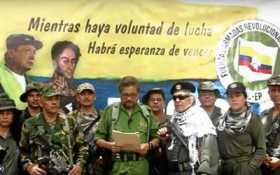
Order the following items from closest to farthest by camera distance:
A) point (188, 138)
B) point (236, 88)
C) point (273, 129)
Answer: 1. point (188, 138)
2. point (236, 88)
3. point (273, 129)

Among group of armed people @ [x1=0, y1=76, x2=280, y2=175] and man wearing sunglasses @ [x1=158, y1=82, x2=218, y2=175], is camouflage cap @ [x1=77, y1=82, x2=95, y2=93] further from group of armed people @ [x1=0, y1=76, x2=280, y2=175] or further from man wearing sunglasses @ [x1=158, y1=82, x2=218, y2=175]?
man wearing sunglasses @ [x1=158, y1=82, x2=218, y2=175]

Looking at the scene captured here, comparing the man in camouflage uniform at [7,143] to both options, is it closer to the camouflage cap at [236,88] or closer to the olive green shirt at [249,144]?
the olive green shirt at [249,144]

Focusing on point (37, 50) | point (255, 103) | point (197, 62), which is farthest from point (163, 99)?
point (37, 50)

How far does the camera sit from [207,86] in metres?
6.97

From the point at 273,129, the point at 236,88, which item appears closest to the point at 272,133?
the point at 273,129

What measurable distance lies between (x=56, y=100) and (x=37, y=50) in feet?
3.57

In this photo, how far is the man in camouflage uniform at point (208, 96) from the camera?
696 cm

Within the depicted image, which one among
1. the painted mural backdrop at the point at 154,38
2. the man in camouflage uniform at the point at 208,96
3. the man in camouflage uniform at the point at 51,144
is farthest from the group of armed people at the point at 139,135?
the painted mural backdrop at the point at 154,38

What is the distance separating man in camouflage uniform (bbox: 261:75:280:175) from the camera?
6.61 meters

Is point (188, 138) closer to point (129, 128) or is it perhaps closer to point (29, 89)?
point (129, 128)

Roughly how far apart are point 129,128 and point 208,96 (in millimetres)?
1182

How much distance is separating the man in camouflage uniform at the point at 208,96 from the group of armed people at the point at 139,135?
16 centimetres

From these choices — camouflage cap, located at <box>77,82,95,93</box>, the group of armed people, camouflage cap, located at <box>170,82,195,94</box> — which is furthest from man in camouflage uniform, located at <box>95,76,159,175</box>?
camouflage cap, located at <box>77,82,95,93</box>

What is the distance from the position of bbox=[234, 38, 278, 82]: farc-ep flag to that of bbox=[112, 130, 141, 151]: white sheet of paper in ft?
5.16
